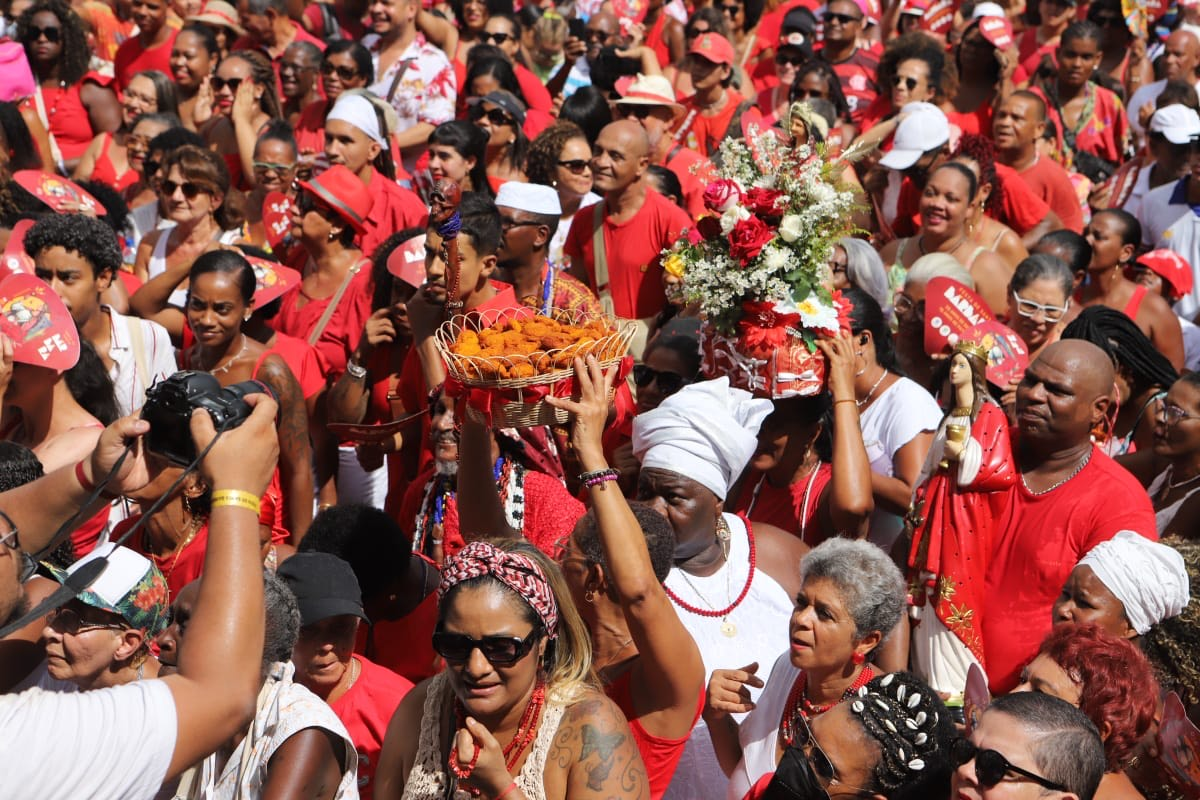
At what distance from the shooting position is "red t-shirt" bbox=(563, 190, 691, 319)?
7.70m

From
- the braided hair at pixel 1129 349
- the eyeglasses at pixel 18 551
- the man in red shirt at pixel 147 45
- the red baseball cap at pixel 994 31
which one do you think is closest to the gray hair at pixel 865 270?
the braided hair at pixel 1129 349

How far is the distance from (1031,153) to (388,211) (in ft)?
13.5

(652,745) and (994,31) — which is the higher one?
(652,745)

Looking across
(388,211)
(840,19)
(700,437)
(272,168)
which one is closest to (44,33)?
(272,168)

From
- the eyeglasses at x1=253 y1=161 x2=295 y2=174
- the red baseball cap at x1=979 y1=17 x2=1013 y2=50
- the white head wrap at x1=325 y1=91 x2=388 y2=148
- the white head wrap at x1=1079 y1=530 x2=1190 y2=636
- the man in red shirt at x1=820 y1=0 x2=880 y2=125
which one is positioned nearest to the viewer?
the white head wrap at x1=1079 y1=530 x2=1190 y2=636

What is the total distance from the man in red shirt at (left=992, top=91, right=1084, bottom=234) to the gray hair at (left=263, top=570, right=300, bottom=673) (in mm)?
6457

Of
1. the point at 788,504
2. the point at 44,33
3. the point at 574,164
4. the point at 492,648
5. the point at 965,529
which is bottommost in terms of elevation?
the point at 44,33

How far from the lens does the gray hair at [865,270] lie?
656 centimetres

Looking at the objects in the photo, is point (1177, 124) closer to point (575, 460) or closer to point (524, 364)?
point (575, 460)

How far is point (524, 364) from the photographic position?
13.4 ft

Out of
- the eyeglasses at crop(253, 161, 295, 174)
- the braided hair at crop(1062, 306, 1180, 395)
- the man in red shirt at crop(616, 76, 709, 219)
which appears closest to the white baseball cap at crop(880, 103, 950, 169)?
the man in red shirt at crop(616, 76, 709, 219)

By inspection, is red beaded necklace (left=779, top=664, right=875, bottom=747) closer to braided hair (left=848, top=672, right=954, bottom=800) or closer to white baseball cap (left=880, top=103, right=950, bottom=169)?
braided hair (left=848, top=672, right=954, bottom=800)

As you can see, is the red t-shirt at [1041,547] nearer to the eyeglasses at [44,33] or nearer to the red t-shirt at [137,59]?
the eyeglasses at [44,33]

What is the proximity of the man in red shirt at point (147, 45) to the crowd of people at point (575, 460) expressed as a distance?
0.93m
